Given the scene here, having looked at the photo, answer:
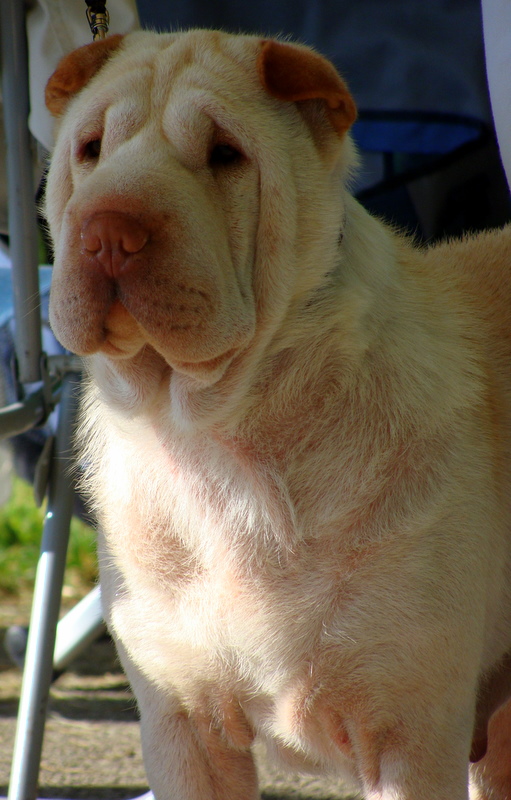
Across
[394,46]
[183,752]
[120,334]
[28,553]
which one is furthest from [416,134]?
[28,553]

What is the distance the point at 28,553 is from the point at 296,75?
3.11m

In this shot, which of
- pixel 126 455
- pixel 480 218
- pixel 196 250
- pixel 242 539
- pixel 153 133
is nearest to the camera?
pixel 196 250

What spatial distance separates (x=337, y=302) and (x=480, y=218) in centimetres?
156

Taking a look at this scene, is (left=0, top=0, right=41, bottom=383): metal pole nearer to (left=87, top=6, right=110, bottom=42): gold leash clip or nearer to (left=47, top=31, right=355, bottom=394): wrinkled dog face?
(left=87, top=6, right=110, bottom=42): gold leash clip

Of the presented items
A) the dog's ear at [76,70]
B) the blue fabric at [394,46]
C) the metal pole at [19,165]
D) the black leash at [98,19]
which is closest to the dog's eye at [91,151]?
the dog's ear at [76,70]

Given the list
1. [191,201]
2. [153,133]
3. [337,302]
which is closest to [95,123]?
[153,133]

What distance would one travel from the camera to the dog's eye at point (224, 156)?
1.45 metres

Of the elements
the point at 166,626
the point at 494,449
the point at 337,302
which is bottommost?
the point at 166,626

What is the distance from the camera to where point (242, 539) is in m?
1.53

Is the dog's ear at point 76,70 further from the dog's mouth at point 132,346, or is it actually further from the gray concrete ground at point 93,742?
the gray concrete ground at point 93,742

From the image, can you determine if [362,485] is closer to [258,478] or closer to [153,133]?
[258,478]

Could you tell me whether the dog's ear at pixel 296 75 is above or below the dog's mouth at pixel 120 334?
above

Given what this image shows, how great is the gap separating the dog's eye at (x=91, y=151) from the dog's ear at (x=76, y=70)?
0.15 m

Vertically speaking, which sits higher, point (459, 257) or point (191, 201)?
point (191, 201)
